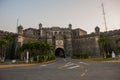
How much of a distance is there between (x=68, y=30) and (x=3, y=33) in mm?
27000

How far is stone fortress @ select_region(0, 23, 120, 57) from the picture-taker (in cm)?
5486

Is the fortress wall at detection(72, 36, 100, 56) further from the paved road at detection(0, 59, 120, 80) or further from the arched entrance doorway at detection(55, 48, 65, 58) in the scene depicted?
the paved road at detection(0, 59, 120, 80)

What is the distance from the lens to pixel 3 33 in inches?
1991

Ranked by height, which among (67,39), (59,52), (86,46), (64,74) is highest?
(67,39)

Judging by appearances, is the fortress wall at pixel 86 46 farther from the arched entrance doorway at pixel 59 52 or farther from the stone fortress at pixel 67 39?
the arched entrance doorway at pixel 59 52

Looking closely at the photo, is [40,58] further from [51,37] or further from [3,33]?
[51,37]

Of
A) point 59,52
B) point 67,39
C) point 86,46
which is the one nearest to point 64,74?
point 86,46

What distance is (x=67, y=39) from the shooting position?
63.1 metres

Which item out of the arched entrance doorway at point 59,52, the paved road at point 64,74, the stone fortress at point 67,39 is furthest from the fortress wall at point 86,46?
the paved road at point 64,74

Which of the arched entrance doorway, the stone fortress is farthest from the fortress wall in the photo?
the arched entrance doorway

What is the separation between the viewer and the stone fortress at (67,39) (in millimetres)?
54856

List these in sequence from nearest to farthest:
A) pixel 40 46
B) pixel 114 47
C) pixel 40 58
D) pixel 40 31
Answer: pixel 40 58 → pixel 40 46 → pixel 114 47 → pixel 40 31

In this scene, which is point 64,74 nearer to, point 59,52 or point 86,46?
point 86,46

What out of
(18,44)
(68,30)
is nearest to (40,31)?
(68,30)
